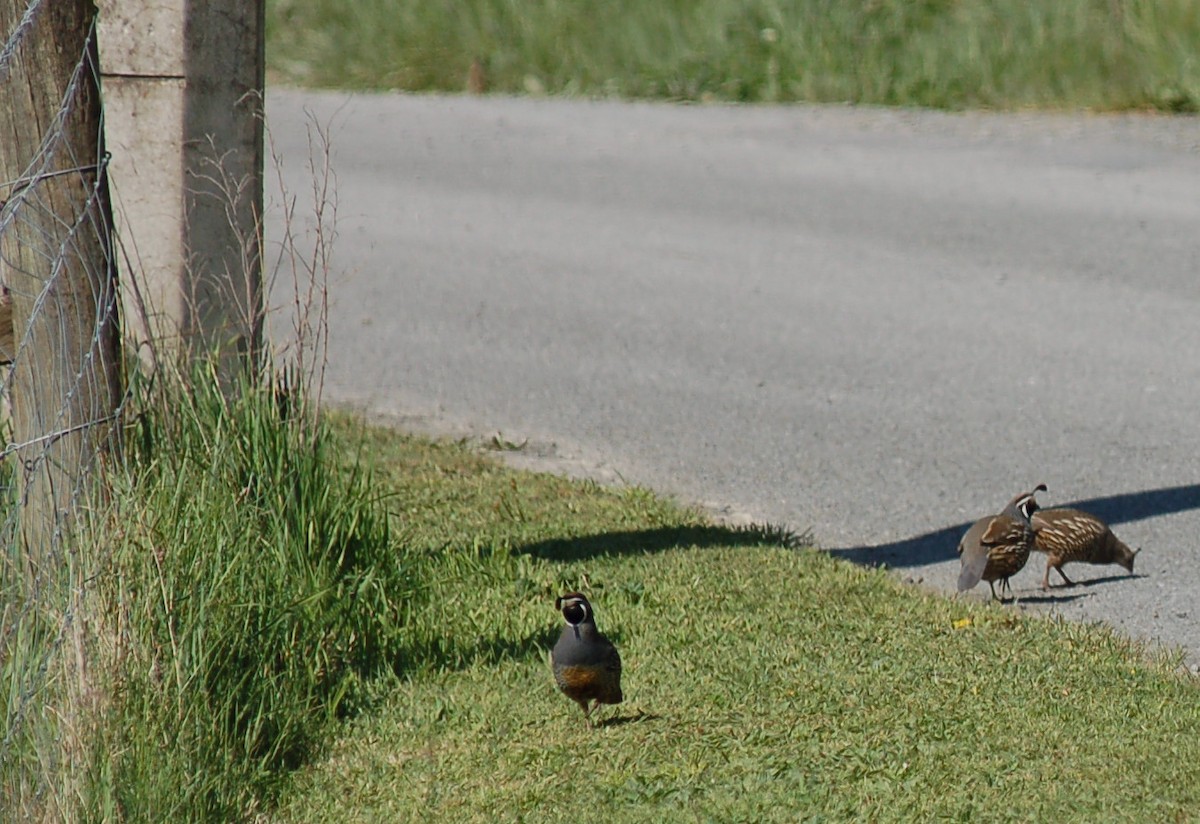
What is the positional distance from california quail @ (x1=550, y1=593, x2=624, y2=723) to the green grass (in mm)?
10165

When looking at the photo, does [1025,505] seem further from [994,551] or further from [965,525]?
[965,525]

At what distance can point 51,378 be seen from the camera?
4.65 meters

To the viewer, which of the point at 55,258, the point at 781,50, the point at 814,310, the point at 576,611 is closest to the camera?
the point at 55,258

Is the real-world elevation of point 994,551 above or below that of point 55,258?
below

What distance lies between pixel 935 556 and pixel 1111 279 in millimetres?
4119

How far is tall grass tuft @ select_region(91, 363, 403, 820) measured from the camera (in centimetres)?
468

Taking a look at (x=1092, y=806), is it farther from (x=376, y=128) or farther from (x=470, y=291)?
(x=376, y=128)

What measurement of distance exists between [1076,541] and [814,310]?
3.86m

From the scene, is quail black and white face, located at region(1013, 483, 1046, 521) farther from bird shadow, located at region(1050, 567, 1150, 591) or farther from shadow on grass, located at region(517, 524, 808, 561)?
shadow on grass, located at region(517, 524, 808, 561)

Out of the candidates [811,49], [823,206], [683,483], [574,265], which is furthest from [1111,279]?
[811,49]

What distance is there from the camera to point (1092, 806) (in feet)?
13.9

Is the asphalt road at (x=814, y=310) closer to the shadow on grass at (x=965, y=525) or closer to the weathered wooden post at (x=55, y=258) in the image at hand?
the shadow on grass at (x=965, y=525)

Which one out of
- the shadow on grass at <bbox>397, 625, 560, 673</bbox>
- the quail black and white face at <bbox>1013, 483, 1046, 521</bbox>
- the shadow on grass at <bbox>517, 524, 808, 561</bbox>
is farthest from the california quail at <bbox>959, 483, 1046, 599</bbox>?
the shadow on grass at <bbox>397, 625, 560, 673</bbox>

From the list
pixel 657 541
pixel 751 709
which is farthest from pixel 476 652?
pixel 657 541
